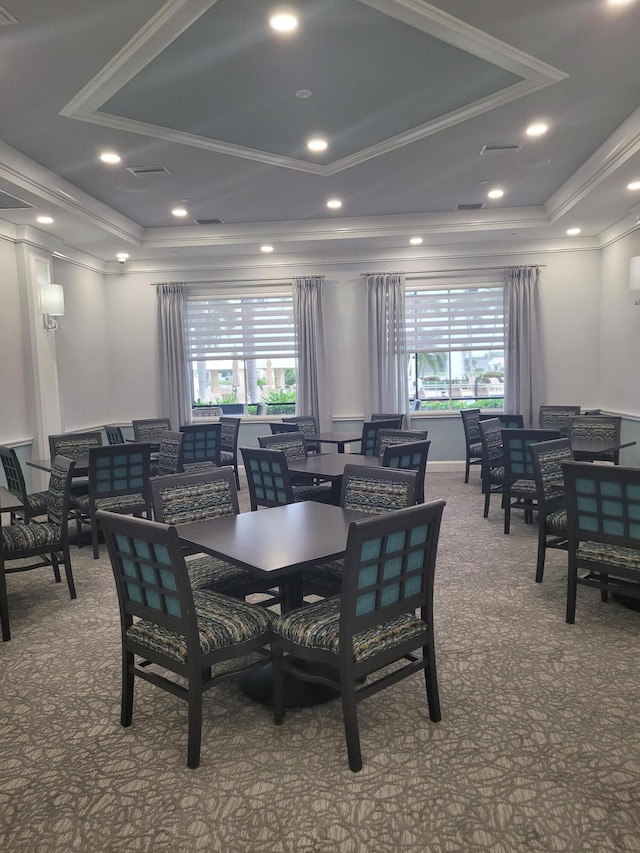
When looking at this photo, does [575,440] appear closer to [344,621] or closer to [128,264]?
[344,621]

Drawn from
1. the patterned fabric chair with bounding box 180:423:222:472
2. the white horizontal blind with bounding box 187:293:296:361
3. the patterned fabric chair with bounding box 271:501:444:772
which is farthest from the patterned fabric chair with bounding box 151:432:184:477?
the patterned fabric chair with bounding box 271:501:444:772

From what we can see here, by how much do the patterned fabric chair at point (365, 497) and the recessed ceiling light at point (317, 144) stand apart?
9.66 ft

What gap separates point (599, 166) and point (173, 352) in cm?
566

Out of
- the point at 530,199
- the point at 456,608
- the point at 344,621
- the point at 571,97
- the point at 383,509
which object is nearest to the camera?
the point at 344,621

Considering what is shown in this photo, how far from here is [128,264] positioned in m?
8.55

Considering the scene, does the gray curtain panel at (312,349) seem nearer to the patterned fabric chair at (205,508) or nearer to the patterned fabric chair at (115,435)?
the patterned fabric chair at (115,435)

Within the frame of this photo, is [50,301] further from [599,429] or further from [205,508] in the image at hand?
[599,429]

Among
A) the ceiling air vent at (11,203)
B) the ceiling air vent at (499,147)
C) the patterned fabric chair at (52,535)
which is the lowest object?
the patterned fabric chair at (52,535)

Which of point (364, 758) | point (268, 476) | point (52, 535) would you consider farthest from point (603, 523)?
point (52, 535)

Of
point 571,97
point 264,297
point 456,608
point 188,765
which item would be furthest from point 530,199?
point 188,765

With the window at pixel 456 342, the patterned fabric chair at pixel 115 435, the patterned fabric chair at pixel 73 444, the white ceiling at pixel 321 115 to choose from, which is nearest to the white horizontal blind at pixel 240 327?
the white ceiling at pixel 321 115

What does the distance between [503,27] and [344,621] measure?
3.21m

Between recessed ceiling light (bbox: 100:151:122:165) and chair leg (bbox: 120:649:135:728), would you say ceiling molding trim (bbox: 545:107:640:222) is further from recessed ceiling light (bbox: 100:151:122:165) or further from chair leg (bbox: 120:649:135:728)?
chair leg (bbox: 120:649:135:728)

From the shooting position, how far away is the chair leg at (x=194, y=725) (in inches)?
85.9
